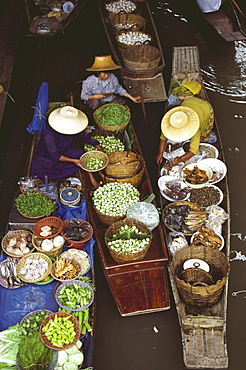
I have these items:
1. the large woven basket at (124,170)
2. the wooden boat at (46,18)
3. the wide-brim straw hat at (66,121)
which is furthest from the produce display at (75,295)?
the wooden boat at (46,18)

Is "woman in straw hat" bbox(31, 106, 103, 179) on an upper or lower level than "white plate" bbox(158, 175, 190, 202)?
upper

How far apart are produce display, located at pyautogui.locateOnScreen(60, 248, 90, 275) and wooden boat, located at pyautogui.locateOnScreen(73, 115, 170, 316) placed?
20cm

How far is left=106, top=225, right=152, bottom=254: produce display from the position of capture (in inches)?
173

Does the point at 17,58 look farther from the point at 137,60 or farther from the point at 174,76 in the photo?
the point at 174,76

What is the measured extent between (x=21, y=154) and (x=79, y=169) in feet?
5.24

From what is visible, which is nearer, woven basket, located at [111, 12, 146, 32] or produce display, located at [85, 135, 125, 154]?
produce display, located at [85, 135, 125, 154]

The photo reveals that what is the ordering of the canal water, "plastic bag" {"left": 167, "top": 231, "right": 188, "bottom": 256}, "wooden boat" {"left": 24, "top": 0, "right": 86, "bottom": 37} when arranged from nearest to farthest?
the canal water < "plastic bag" {"left": 167, "top": 231, "right": 188, "bottom": 256} < "wooden boat" {"left": 24, "top": 0, "right": 86, "bottom": 37}

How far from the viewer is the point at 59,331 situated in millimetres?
3752

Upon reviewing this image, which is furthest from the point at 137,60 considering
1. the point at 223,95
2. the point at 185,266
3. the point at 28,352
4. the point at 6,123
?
the point at 28,352

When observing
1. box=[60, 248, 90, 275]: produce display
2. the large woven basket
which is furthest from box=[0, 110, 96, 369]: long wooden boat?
the large woven basket

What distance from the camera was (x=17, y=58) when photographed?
8.62 meters

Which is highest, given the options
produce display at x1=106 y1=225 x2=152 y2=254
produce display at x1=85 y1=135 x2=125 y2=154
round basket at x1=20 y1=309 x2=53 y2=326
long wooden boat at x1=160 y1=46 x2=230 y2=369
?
produce display at x1=85 y1=135 x2=125 y2=154

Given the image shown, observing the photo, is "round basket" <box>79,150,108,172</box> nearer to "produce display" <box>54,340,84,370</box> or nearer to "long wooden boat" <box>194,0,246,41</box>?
"produce display" <box>54,340,84,370</box>

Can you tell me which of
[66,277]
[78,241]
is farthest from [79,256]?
[66,277]
